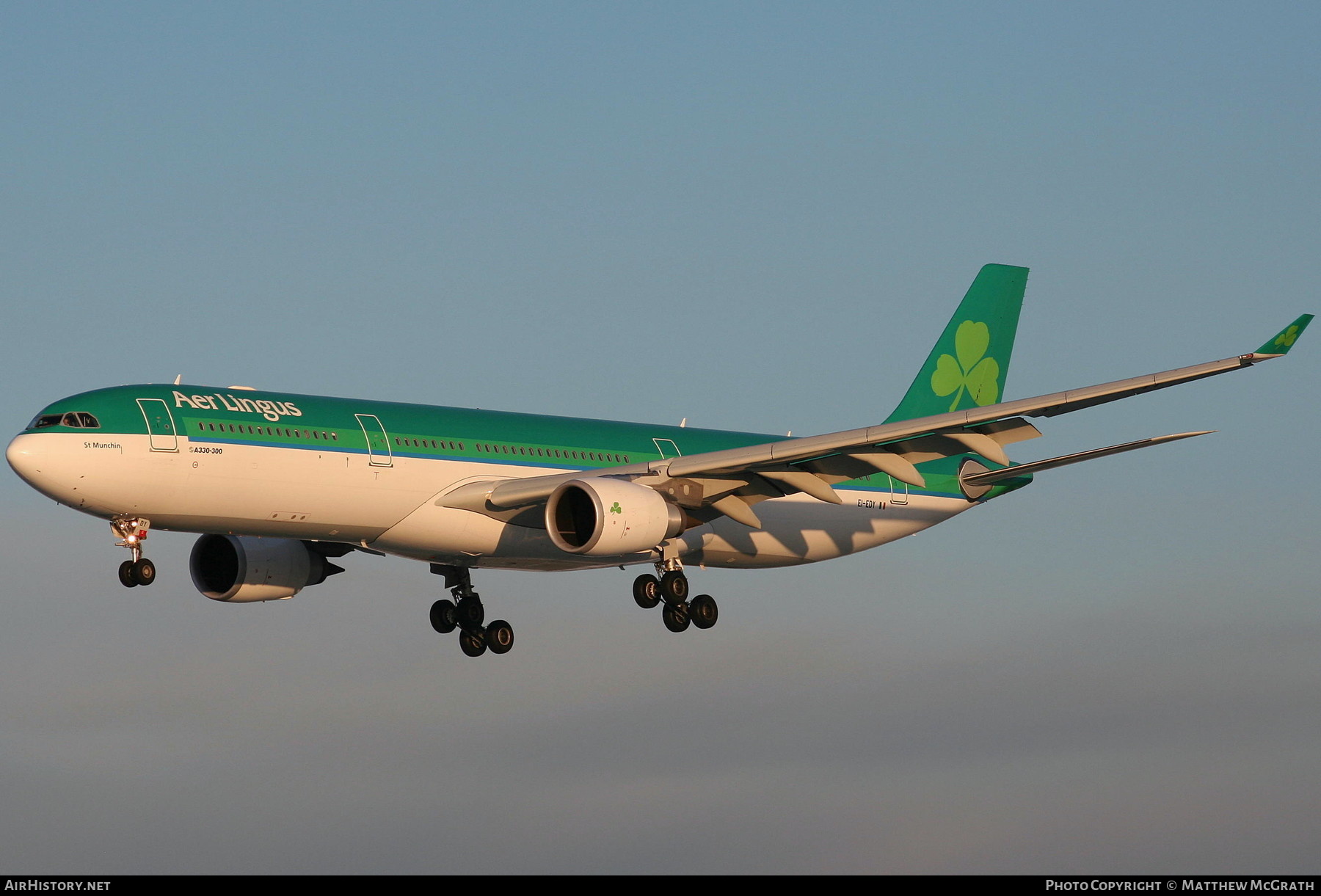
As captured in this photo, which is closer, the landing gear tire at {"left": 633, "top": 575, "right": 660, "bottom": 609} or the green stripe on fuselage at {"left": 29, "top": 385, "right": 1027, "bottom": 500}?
the green stripe on fuselage at {"left": 29, "top": 385, "right": 1027, "bottom": 500}

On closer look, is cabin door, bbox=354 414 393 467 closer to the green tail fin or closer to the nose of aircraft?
the nose of aircraft

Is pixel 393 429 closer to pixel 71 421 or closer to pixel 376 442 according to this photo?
pixel 376 442

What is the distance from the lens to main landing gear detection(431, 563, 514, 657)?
4606cm

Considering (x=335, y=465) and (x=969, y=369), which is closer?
(x=335, y=465)

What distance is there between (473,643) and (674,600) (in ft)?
22.0

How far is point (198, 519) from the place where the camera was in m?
37.2

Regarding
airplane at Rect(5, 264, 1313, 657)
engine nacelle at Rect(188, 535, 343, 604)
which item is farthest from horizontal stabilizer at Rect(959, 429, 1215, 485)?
engine nacelle at Rect(188, 535, 343, 604)

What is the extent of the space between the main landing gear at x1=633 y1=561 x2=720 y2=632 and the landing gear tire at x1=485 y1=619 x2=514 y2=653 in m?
5.14

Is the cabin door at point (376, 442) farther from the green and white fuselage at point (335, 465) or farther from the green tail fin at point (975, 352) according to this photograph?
the green tail fin at point (975, 352)

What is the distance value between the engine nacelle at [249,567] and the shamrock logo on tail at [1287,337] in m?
23.3

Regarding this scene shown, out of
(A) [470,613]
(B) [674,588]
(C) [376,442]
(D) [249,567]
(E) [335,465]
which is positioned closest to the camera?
(E) [335,465]

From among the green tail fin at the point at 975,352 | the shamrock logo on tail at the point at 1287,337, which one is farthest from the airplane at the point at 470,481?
the green tail fin at the point at 975,352

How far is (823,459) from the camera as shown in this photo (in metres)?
40.4

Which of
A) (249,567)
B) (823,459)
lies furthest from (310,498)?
(823,459)
